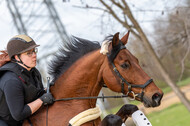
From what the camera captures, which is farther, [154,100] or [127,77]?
[127,77]

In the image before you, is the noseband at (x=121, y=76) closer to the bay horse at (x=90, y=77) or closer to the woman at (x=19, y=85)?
the bay horse at (x=90, y=77)

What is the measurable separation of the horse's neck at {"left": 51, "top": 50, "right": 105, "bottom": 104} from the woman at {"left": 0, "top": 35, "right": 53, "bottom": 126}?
27 centimetres

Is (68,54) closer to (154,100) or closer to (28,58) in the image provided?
(28,58)

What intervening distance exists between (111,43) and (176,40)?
4611 mm

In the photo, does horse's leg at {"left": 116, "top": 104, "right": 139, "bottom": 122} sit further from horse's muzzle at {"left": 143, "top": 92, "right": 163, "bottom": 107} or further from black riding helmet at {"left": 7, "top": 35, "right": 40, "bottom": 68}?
black riding helmet at {"left": 7, "top": 35, "right": 40, "bottom": 68}

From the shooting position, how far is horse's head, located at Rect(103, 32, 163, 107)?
3.09m

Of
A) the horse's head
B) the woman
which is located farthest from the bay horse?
the woman

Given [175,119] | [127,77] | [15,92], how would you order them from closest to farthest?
[15,92], [127,77], [175,119]

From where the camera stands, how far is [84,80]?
333 cm

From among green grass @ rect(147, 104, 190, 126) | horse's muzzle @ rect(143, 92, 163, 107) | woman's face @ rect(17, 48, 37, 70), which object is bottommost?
green grass @ rect(147, 104, 190, 126)

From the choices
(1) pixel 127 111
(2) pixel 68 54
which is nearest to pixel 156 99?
(1) pixel 127 111

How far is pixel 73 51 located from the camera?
355 cm

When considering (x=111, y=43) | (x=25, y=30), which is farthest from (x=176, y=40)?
(x=25, y=30)

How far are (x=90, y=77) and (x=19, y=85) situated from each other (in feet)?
3.24
